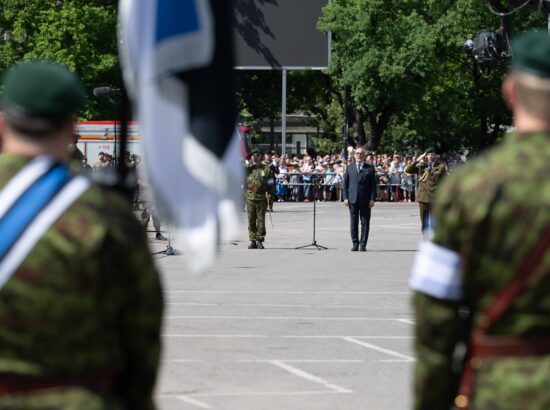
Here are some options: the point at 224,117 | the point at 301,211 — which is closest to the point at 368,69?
the point at 301,211

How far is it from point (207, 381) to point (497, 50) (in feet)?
48.9

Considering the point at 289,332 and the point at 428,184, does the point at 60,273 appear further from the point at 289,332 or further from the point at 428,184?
the point at 428,184

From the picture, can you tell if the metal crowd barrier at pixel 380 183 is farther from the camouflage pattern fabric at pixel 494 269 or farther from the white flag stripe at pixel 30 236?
the white flag stripe at pixel 30 236

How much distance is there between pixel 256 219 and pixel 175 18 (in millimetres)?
21997

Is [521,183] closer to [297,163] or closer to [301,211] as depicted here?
[301,211]

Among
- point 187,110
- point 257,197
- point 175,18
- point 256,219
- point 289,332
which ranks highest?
point 175,18

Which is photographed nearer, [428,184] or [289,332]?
[289,332]

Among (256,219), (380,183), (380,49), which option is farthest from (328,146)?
(256,219)

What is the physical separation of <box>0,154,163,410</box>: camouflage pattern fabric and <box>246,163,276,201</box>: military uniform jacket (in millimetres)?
22789

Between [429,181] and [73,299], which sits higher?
[73,299]

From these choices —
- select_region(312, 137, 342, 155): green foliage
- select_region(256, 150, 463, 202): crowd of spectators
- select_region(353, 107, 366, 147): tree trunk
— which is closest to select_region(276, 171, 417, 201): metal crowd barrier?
select_region(256, 150, 463, 202): crowd of spectators

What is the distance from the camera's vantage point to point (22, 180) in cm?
386

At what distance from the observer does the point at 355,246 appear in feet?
84.2

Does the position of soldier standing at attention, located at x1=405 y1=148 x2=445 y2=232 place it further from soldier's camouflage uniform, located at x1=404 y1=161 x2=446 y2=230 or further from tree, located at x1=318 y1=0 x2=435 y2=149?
tree, located at x1=318 y1=0 x2=435 y2=149
